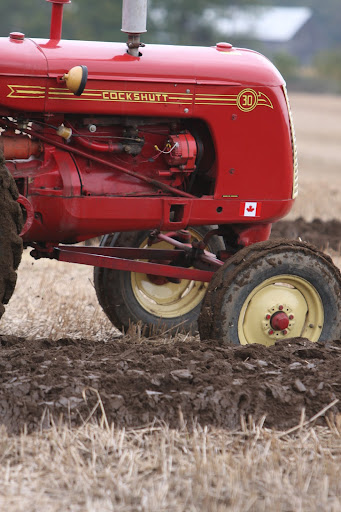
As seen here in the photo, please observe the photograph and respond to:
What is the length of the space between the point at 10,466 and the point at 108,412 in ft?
1.81

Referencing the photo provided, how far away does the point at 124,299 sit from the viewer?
575 cm

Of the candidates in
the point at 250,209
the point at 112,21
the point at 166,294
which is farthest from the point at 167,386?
the point at 112,21

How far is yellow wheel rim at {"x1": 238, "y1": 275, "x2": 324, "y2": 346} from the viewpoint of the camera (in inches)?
196

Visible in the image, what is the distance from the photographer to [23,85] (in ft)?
14.9

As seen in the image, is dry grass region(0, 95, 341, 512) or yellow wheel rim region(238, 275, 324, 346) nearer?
dry grass region(0, 95, 341, 512)

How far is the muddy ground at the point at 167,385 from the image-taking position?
3.93 metres

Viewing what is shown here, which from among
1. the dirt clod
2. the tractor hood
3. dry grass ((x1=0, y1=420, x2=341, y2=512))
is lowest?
dry grass ((x1=0, y1=420, x2=341, y2=512))

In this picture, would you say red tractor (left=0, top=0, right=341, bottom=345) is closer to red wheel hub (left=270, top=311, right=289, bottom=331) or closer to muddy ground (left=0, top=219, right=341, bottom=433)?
red wheel hub (left=270, top=311, right=289, bottom=331)

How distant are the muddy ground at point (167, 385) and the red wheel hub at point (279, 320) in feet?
0.99

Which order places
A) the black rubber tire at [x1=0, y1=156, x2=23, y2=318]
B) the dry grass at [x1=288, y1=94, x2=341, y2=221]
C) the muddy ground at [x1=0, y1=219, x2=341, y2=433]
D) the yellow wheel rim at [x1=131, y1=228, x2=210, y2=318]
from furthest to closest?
the dry grass at [x1=288, y1=94, x2=341, y2=221] < the yellow wheel rim at [x1=131, y1=228, x2=210, y2=318] < the black rubber tire at [x1=0, y1=156, x2=23, y2=318] < the muddy ground at [x1=0, y1=219, x2=341, y2=433]

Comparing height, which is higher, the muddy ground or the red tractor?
the red tractor

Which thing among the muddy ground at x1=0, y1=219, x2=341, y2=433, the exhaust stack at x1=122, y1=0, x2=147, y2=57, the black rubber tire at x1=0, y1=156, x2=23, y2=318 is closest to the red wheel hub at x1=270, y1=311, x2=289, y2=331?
the muddy ground at x1=0, y1=219, x2=341, y2=433

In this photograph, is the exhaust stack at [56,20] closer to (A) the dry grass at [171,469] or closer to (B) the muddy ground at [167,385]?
(B) the muddy ground at [167,385]

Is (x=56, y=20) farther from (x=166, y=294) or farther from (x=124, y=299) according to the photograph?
(x=166, y=294)
